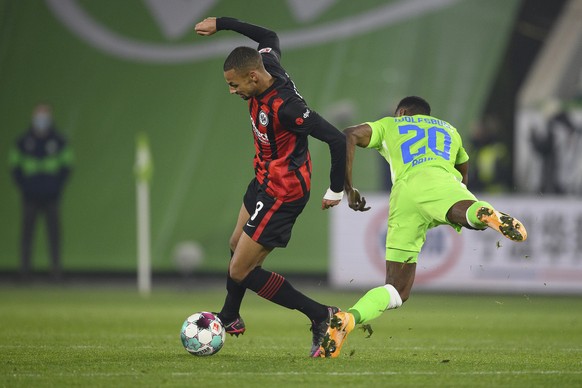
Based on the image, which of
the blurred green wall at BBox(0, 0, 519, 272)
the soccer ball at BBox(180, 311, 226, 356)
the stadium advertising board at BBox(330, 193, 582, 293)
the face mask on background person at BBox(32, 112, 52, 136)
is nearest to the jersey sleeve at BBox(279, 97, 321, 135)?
the soccer ball at BBox(180, 311, 226, 356)

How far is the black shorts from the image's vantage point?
7758 mm

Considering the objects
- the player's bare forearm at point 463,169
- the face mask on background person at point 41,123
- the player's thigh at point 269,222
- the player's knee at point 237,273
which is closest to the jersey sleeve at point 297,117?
the player's thigh at point 269,222

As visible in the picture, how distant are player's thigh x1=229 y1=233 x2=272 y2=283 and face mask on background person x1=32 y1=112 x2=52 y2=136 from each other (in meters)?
11.7

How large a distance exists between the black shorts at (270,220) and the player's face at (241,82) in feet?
2.39

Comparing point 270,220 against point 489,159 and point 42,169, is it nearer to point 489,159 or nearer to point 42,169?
point 489,159

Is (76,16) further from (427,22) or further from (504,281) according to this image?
(504,281)

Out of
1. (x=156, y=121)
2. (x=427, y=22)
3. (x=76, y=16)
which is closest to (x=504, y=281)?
(x=427, y=22)

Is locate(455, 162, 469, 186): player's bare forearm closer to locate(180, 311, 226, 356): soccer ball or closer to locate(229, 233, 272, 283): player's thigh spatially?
locate(229, 233, 272, 283): player's thigh

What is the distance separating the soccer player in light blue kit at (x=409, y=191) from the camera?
24.5ft

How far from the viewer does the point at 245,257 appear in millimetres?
7770

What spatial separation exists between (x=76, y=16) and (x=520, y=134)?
25.1 ft

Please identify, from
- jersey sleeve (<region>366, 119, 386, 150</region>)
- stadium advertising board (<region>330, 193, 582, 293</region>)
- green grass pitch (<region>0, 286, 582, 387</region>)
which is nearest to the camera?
green grass pitch (<region>0, 286, 582, 387</region>)

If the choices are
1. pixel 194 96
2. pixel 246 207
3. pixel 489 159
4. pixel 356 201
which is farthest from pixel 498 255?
pixel 356 201

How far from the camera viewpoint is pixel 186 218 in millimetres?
19031
